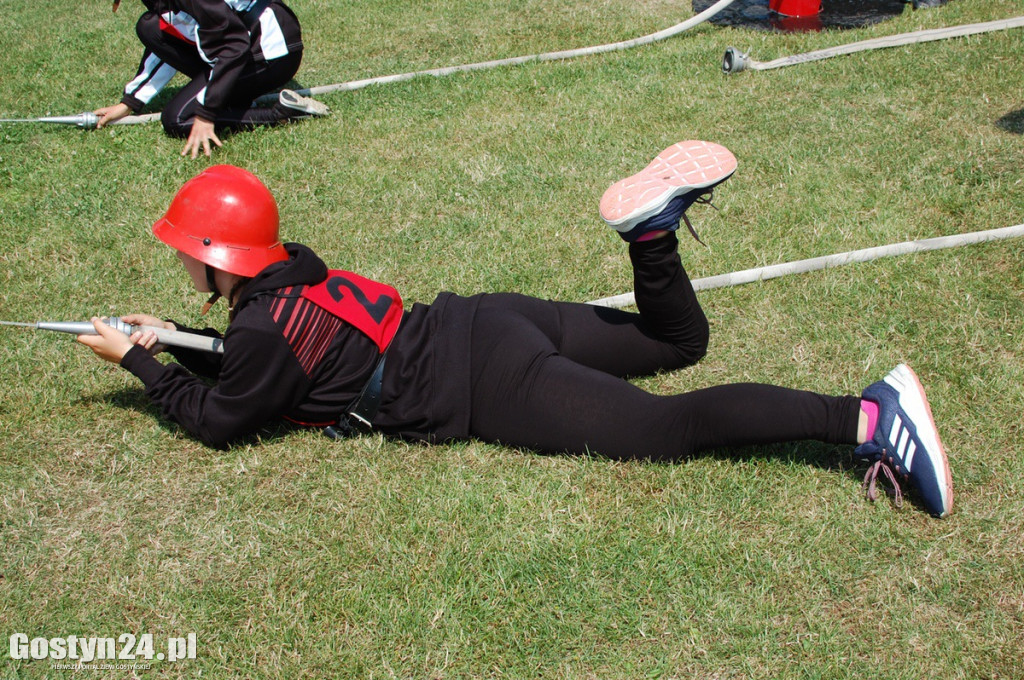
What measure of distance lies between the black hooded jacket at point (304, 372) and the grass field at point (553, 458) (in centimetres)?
19

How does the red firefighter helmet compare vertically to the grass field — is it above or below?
above

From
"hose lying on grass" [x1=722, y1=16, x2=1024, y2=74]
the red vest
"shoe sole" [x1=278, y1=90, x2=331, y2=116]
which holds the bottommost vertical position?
"shoe sole" [x1=278, y1=90, x2=331, y2=116]

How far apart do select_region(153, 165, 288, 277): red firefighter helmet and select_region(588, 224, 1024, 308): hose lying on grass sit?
1677 millimetres

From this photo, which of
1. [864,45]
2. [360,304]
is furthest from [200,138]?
[864,45]

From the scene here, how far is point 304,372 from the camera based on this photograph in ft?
10.1

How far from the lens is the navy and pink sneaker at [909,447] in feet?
9.21


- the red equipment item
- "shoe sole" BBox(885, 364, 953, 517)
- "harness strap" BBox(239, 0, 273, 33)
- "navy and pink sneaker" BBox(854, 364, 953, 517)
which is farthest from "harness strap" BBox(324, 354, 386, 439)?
the red equipment item

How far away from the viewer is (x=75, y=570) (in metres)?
2.91

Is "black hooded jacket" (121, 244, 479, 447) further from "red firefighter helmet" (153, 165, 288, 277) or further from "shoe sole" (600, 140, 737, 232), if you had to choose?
"shoe sole" (600, 140, 737, 232)

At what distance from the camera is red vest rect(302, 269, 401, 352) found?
122 inches

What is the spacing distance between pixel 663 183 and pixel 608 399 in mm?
805

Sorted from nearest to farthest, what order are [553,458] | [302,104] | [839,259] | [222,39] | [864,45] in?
1. [553,458]
2. [839,259]
3. [222,39]
4. [302,104]
5. [864,45]

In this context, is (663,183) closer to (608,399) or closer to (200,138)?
(608,399)

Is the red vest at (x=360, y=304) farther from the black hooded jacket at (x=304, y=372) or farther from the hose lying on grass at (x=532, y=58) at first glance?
the hose lying on grass at (x=532, y=58)
